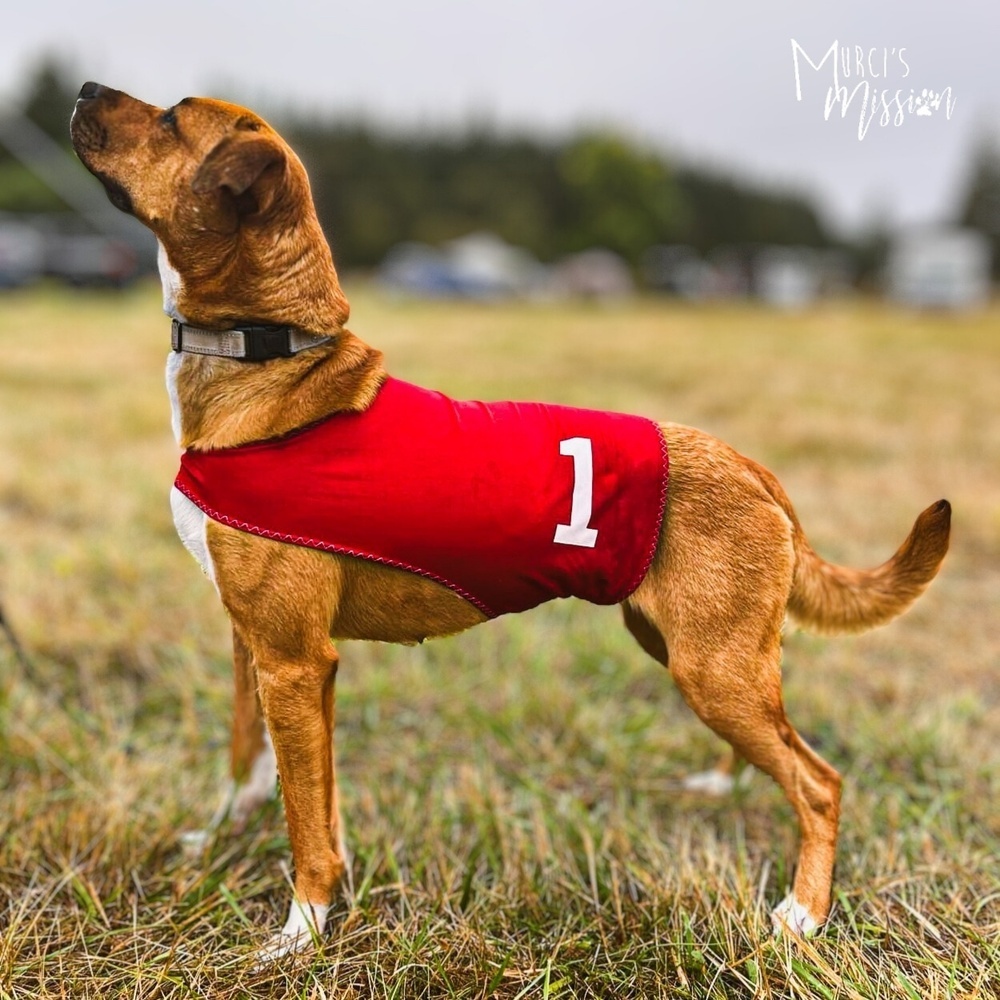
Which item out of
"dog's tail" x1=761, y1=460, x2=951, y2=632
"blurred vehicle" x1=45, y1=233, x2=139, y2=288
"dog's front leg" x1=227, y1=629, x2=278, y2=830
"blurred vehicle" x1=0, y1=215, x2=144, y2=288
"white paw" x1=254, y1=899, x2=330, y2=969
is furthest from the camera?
"blurred vehicle" x1=45, y1=233, x2=139, y2=288

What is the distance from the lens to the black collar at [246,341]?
2436 millimetres

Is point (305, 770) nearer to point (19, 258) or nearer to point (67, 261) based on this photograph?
point (19, 258)

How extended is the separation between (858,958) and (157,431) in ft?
25.6

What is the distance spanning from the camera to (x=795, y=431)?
9555mm

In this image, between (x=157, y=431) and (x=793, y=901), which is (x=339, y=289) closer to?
(x=793, y=901)

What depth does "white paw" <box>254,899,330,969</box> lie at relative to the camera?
8.52 ft

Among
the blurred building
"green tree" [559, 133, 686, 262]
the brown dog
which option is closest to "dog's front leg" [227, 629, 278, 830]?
the brown dog

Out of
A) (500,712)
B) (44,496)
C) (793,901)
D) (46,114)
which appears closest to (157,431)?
(44,496)

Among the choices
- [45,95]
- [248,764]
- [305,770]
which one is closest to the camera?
[305,770]

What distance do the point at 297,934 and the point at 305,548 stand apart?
1.15m

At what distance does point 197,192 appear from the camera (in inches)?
89.0

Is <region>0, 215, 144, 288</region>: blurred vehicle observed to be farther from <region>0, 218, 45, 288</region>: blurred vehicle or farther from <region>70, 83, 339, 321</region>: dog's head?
<region>70, 83, 339, 321</region>: dog's head

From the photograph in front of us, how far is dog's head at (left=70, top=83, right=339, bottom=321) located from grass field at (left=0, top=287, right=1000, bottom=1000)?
1.83 metres

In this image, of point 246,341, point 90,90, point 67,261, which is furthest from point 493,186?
point 246,341
